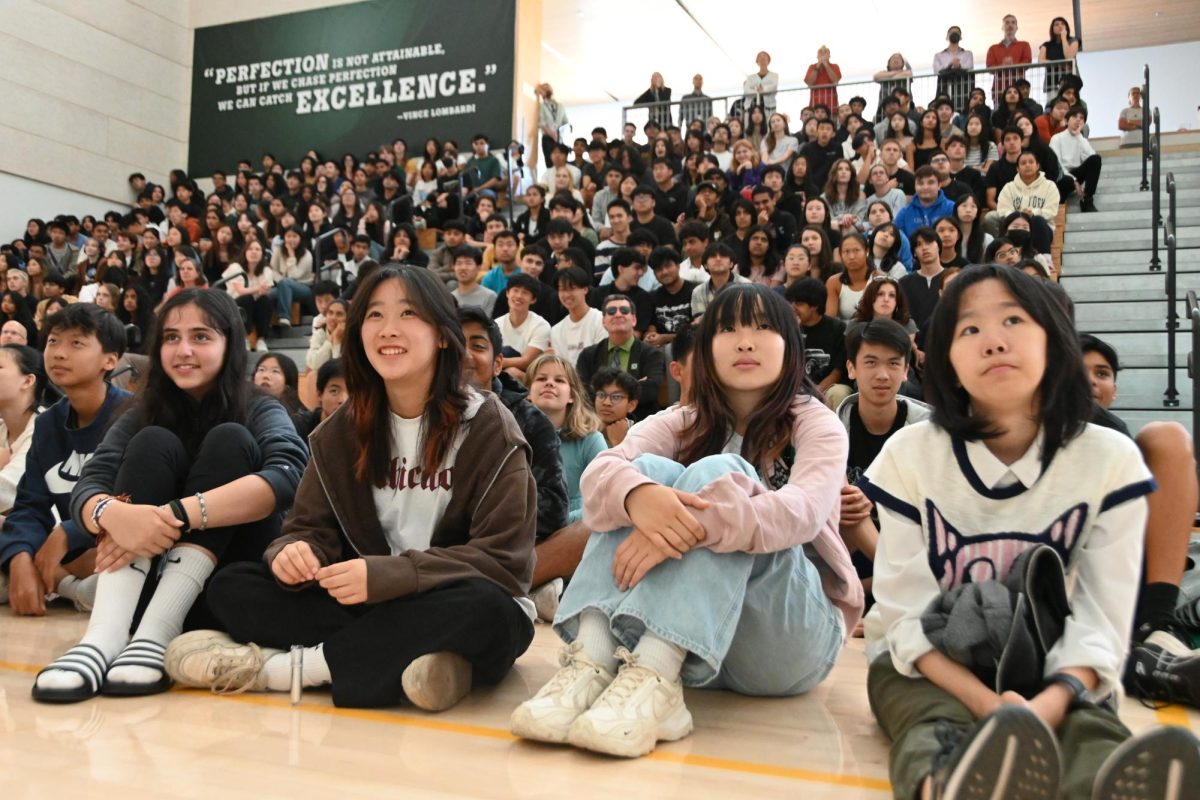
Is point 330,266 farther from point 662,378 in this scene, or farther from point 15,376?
point 15,376

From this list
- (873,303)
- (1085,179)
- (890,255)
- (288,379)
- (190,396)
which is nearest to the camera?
(190,396)

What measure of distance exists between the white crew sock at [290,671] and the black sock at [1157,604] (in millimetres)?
1518

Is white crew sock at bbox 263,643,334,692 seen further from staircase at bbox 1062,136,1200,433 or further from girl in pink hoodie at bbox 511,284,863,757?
staircase at bbox 1062,136,1200,433

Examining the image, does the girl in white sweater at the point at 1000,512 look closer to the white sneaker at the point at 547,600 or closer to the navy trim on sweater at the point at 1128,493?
the navy trim on sweater at the point at 1128,493

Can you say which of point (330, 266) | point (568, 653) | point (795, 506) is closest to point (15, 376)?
point (568, 653)

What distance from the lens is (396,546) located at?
1970 mm

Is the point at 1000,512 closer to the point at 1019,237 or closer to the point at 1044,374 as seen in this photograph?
the point at 1044,374

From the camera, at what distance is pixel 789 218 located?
21.1 feet

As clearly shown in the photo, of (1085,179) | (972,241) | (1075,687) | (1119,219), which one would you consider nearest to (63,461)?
(1075,687)

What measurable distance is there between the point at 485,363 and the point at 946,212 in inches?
172

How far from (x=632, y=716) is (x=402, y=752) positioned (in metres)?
0.36

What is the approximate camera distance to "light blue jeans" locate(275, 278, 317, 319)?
26.9ft

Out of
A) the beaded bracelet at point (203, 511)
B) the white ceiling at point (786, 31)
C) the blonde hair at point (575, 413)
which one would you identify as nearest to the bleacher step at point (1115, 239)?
the blonde hair at point (575, 413)

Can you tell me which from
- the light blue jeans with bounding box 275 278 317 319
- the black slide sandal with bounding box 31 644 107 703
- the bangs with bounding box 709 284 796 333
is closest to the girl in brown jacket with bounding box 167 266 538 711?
the black slide sandal with bounding box 31 644 107 703
